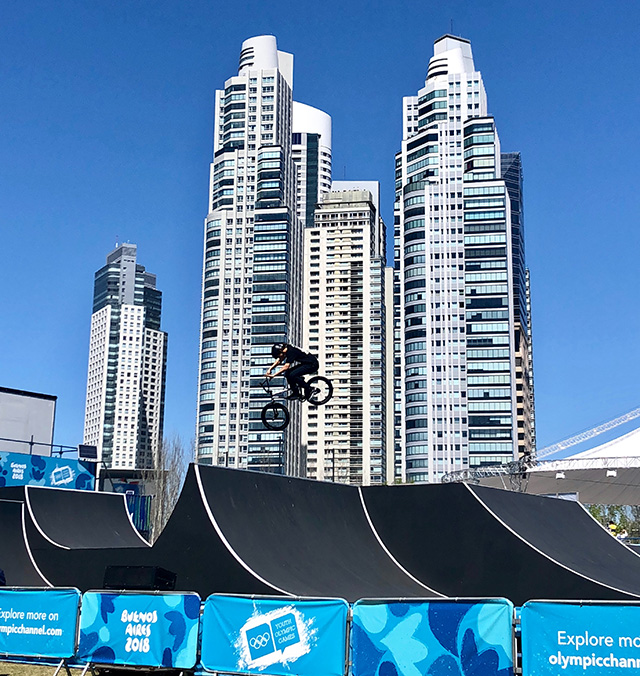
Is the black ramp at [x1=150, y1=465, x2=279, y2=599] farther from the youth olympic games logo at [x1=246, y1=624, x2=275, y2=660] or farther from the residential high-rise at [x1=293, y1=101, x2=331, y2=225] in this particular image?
the residential high-rise at [x1=293, y1=101, x2=331, y2=225]

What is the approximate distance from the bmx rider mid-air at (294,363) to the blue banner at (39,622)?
21.1ft

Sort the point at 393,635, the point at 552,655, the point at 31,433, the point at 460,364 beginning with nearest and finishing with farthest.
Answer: the point at 552,655 → the point at 393,635 → the point at 31,433 → the point at 460,364

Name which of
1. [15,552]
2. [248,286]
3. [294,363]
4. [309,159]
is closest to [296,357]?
[294,363]

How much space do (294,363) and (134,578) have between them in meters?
6.02

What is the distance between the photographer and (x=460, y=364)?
10256cm

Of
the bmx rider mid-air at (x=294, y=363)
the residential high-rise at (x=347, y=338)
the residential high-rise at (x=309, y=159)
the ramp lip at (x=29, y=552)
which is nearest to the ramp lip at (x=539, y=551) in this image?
the bmx rider mid-air at (x=294, y=363)

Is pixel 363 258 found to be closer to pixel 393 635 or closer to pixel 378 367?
pixel 378 367

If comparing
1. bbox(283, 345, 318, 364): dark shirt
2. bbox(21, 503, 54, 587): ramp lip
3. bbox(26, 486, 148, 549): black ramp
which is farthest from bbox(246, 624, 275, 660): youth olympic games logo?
bbox(26, 486, 148, 549): black ramp

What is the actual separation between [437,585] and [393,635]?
6.22 m

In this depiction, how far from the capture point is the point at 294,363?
17.0 m

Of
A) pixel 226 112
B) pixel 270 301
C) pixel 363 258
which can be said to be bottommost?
pixel 270 301

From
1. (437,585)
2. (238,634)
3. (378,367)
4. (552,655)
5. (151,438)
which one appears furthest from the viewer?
(151,438)

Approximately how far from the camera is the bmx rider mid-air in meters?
16.3

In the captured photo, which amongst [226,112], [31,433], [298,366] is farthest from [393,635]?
[226,112]
